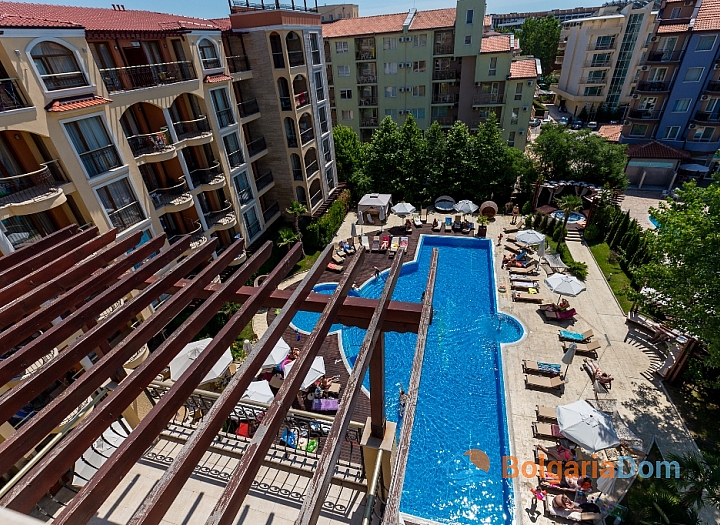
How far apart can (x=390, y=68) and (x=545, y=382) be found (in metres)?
38.9

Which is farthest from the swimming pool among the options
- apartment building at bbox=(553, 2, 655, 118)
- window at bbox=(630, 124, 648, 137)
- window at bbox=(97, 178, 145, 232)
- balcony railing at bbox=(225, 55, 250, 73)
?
apartment building at bbox=(553, 2, 655, 118)

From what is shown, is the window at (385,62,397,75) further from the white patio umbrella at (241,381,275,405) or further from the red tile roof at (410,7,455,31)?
the white patio umbrella at (241,381,275,405)

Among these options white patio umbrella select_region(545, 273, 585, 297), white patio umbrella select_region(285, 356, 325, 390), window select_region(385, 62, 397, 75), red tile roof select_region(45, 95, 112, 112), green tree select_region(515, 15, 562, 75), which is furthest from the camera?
green tree select_region(515, 15, 562, 75)

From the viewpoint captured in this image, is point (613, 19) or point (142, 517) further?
point (613, 19)

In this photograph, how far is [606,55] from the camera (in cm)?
5784

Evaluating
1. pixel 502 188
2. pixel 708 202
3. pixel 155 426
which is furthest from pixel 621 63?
pixel 155 426

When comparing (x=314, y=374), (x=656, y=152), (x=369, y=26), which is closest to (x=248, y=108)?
(x=314, y=374)

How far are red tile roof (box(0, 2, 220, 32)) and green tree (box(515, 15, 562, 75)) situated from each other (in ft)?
285

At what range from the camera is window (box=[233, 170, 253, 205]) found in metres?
27.1

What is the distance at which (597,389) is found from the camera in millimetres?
17703

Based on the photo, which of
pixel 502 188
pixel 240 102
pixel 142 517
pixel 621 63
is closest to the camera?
pixel 142 517

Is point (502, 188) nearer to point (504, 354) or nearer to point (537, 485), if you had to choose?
point (504, 354)

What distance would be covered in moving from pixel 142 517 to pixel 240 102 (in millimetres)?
30114

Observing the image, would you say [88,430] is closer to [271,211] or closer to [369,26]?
[271,211]
